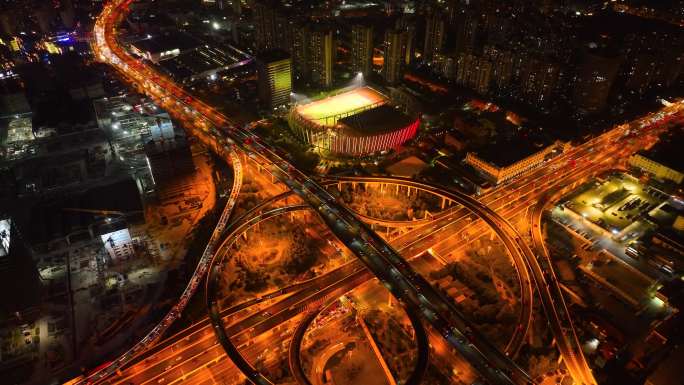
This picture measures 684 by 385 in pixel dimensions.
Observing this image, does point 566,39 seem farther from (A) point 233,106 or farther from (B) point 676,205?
(A) point 233,106

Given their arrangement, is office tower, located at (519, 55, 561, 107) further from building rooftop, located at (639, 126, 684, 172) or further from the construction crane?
the construction crane

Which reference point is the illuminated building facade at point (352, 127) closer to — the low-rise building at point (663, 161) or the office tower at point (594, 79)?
the office tower at point (594, 79)

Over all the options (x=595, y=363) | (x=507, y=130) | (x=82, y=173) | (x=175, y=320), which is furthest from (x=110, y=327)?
(x=507, y=130)

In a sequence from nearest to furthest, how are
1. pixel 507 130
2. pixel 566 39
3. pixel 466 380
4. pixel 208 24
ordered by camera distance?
pixel 466 380
pixel 507 130
pixel 566 39
pixel 208 24

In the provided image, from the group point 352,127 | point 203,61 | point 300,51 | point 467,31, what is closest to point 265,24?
point 300,51

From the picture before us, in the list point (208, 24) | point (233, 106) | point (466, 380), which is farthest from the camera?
point (208, 24)

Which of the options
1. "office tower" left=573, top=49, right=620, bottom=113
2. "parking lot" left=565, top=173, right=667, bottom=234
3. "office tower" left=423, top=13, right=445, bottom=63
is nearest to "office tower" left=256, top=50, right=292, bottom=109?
"office tower" left=423, top=13, right=445, bottom=63

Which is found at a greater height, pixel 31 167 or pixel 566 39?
pixel 566 39
